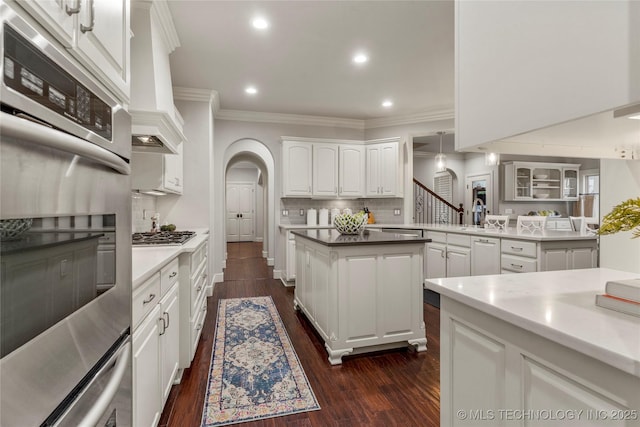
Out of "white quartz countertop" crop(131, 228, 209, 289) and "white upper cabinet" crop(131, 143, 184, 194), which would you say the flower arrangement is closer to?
"white quartz countertop" crop(131, 228, 209, 289)

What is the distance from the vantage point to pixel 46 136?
0.58 metres

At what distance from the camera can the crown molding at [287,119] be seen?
5.21 metres

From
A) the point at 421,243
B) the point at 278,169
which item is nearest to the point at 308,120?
the point at 278,169

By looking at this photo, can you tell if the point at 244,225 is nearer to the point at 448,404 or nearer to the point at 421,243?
the point at 421,243

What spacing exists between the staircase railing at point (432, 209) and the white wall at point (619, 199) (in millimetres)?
5143

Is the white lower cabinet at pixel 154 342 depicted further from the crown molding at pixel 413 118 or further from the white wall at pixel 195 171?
the crown molding at pixel 413 118

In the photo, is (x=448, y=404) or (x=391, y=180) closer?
(x=448, y=404)

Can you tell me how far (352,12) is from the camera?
8.78 ft

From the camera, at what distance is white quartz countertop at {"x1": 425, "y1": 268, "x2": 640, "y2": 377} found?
64cm

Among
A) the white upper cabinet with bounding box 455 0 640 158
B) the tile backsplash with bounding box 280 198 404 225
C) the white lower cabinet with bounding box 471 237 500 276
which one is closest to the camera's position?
the white upper cabinet with bounding box 455 0 640 158

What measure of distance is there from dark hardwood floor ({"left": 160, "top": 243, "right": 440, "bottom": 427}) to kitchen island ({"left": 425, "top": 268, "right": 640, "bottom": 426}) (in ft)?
2.88

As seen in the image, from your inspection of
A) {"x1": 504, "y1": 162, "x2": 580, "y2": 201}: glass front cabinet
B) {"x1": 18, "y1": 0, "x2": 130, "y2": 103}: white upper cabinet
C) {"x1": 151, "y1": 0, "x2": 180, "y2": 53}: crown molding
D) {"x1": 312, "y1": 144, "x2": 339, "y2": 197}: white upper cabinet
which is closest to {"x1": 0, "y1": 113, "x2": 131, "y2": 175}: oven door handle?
{"x1": 18, "y1": 0, "x2": 130, "y2": 103}: white upper cabinet

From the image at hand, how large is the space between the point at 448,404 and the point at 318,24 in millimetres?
3036

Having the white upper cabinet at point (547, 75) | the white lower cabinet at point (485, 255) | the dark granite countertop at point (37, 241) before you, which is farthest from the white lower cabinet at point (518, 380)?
the white lower cabinet at point (485, 255)
